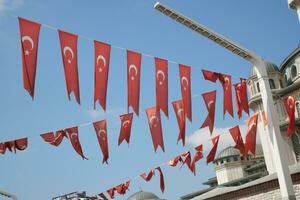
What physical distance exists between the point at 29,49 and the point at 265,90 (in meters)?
6.61

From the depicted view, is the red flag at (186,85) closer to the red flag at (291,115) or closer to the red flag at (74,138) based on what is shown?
the red flag at (74,138)

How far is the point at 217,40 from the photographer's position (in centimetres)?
1191

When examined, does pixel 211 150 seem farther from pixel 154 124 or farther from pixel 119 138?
pixel 119 138

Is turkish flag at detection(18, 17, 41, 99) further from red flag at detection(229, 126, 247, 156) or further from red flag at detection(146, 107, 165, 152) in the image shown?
red flag at detection(229, 126, 247, 156)

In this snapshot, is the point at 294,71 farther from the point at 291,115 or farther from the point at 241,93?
the point at 241,93

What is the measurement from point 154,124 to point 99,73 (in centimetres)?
295

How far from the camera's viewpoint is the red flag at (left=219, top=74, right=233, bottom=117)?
13672mm

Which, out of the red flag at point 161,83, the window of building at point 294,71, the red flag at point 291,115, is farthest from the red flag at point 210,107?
the window of building at point 294,71

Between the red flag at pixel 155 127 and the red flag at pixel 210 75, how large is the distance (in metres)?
1.98

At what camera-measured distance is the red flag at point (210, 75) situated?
13359mm

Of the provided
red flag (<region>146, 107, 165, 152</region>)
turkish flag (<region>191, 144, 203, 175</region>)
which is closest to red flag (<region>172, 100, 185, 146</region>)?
red flag (<region>146, 107, 165, 152</region>)

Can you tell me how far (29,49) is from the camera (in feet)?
33.9

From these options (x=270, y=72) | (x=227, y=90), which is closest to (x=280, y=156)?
(x=227, y=90)

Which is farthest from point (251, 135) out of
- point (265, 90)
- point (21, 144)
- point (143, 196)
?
point (143, 196)
